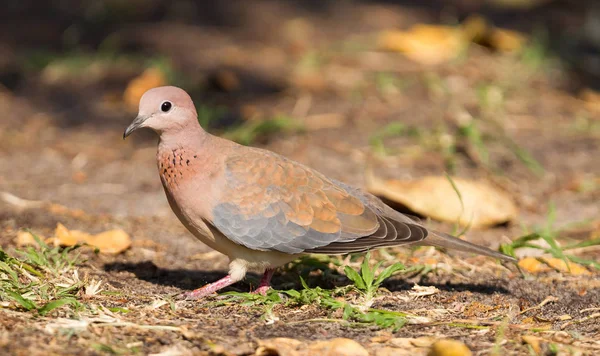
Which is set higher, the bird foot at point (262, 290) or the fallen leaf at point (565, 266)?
the bird foot at point (262, 290)

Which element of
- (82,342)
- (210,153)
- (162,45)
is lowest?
(82,342)

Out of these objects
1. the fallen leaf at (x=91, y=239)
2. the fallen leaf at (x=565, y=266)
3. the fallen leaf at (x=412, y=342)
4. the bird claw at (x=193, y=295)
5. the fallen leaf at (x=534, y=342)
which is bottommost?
the fallen leaf at (x=565, y=266)

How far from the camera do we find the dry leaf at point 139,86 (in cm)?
715

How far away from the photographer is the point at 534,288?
4027mm

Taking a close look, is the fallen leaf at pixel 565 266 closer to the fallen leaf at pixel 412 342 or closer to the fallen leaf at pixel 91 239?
the fallen leaf at pixel 412 342

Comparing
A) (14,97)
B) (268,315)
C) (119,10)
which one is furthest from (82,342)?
(119,10)

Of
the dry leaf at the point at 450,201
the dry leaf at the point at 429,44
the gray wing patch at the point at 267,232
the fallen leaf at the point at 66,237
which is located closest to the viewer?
the gray wing patch at the point at 267,232

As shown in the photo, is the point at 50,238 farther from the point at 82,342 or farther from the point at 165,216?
the point at 82,342

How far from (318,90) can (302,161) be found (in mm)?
1718

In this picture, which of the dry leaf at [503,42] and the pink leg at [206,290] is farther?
the dry leaf at [503,42]

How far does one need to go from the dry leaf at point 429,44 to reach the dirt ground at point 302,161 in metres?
0.15

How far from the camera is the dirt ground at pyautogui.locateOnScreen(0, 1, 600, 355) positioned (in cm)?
324

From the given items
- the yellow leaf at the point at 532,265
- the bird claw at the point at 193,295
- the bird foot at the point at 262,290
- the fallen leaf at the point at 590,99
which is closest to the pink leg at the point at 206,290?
the bird claw at the point at 193,295

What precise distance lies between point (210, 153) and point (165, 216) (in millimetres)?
1550
